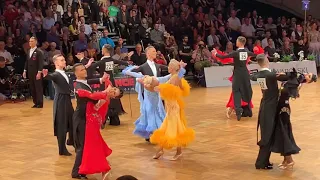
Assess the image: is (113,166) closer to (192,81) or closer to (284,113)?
(284,113)

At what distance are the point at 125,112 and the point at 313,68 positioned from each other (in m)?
8.19

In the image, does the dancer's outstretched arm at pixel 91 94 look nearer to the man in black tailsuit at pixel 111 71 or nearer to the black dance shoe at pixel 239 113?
the man in black tailsuit at pixel 111 71

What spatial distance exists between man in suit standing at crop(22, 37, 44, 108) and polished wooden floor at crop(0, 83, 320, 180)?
2.49 ft

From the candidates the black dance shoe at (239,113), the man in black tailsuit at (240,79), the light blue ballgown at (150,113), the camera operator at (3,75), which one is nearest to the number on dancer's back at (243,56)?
A: the man in black tailsuit at (240,79)

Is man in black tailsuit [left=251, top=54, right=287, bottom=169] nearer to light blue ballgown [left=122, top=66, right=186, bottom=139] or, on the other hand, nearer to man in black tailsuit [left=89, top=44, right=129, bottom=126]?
light blue ballgown [left=122, top=66, right=186, bottom=139]

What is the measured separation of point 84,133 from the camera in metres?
6.73

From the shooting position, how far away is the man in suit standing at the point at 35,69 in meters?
12.2

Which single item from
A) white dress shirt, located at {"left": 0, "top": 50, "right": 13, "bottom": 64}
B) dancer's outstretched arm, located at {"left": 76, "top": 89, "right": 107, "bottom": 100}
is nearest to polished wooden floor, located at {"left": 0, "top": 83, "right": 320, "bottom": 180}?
dancer's outstretched arm, located at {"left": 76, "top": 89, "right": 107, "bottom": 100}

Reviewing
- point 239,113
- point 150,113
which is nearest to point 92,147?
point 150,113

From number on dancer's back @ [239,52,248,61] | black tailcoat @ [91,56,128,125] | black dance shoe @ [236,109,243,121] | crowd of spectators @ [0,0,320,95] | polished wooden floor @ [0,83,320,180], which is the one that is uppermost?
crowd of spectators @ [0,0,320,95]

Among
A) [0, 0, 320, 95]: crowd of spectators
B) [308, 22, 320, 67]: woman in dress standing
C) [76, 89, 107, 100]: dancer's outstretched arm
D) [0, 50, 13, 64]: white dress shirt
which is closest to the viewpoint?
[76, 89, 107, 100]: dancer's outstretched arm

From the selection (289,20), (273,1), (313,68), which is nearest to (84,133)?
(313,68)

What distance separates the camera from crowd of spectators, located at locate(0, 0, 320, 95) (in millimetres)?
15305

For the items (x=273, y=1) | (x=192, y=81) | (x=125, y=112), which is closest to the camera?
(x=125, y=112)
